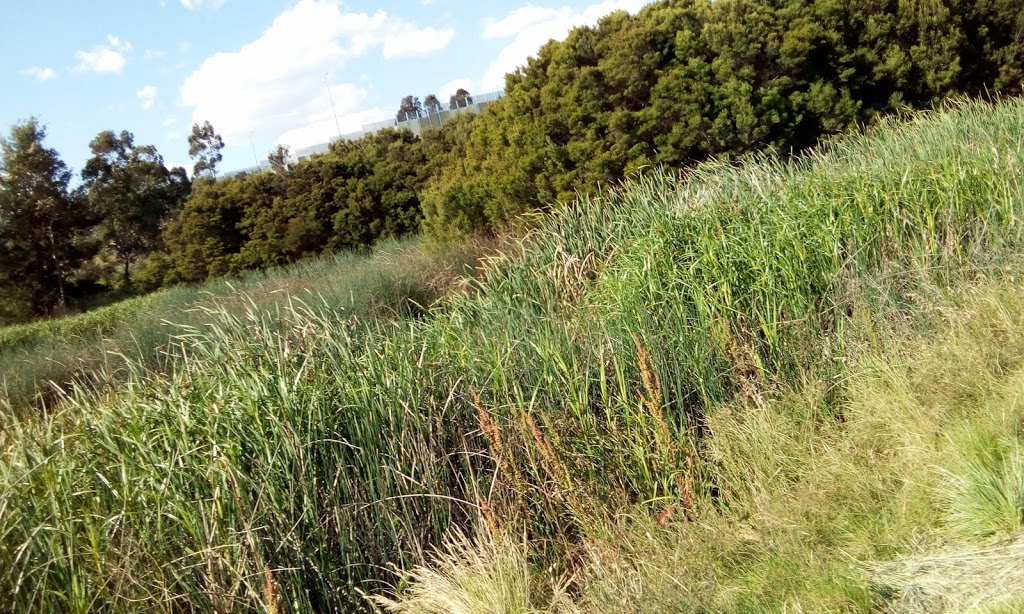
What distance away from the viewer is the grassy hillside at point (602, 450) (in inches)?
108

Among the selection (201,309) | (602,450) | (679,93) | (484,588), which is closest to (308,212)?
(679,93)

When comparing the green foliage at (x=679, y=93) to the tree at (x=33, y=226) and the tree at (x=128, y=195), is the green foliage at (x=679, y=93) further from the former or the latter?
the tree at (x=128, y=195)

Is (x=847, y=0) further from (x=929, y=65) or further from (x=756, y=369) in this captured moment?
(x=756, y=369)

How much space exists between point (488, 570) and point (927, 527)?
1581 millimetres

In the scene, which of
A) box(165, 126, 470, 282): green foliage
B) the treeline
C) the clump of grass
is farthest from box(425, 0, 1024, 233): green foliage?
the clump of grass

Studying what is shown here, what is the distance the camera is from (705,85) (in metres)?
9.27

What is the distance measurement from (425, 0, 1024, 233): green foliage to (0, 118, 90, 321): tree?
11.6 metres

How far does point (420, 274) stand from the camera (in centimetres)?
844

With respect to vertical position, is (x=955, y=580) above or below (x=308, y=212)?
below

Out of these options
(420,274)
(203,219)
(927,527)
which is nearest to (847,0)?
(420,274)

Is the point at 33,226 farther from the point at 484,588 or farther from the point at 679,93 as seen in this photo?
the point at 484,588

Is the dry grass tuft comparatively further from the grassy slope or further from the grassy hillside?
the grassy slope

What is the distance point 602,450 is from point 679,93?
6.55 m

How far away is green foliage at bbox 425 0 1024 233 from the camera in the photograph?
9164 mm
